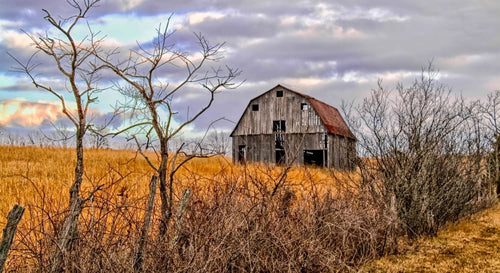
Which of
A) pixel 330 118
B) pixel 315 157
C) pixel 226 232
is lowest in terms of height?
pixel 226 232

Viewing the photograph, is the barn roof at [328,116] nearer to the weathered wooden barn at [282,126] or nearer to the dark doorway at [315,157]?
the weathered wooden barn at [282,126]

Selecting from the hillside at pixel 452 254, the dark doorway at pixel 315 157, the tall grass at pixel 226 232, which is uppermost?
the dark doorway at pixel 315 157

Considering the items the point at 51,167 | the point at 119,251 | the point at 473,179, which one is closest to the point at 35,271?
the point at 119,251

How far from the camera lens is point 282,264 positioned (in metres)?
→ 6.86

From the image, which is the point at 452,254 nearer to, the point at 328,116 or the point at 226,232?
the point at 226,232

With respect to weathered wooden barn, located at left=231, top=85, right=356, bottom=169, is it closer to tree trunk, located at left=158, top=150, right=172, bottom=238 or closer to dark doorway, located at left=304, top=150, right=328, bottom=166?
dark doorway, located at left=304, top=150, right=328, bottom=166

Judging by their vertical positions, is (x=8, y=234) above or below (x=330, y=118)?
below

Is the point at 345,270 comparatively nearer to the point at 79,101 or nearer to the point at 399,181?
the point at 399,181

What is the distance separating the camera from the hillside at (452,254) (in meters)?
8.68

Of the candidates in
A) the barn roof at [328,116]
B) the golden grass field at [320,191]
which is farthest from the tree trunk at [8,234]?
the barn roof at [328,116]

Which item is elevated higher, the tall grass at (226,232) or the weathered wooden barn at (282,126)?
the weathered wooden barn at (282,126)

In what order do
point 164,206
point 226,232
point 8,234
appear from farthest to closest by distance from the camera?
point 164,206 < point 226,232 < point 8,234

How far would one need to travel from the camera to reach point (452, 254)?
9.79m

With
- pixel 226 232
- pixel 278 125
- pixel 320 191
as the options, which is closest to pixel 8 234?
pixel 226 232
